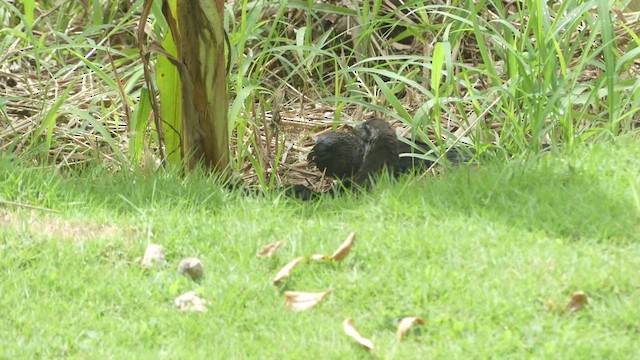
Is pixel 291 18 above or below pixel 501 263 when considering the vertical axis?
above

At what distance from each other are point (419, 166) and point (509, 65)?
63 centimetres

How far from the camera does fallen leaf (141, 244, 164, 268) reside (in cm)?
362

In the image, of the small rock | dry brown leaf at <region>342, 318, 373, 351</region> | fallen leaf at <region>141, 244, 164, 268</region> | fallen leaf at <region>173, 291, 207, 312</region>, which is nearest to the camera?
dry brown leaf at <region>342, 318, 373, 351</region>

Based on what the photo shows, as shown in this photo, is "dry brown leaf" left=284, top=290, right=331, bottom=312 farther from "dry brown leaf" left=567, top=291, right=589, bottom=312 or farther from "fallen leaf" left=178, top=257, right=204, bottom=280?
"dry brown leaf" left=567, top=291, right=589, bottom=312

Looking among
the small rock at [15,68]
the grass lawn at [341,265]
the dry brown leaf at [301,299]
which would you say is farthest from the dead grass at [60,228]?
the small rock at [15,68]

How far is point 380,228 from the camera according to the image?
380cm

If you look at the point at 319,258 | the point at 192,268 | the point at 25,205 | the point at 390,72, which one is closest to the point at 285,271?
the point at 319,258

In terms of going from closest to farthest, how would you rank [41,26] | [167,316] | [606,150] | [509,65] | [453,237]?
[167,316]
[453,237]
[606,150]
[509,65]
[41,26]

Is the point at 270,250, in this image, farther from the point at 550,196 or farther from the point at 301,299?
the point at 550,196

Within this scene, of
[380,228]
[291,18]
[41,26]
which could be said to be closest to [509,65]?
[380,228]

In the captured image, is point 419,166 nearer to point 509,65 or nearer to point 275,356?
point 509,65

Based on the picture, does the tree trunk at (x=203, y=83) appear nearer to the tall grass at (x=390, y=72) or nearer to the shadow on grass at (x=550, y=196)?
the tall grass at (x=390, y=72)

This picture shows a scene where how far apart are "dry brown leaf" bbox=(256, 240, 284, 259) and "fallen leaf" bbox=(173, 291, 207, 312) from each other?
1.19 ft

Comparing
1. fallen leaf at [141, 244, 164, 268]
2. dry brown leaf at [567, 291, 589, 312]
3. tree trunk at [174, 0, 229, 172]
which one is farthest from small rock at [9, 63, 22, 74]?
dry brown leaf at [567, 291, 589, 312]
